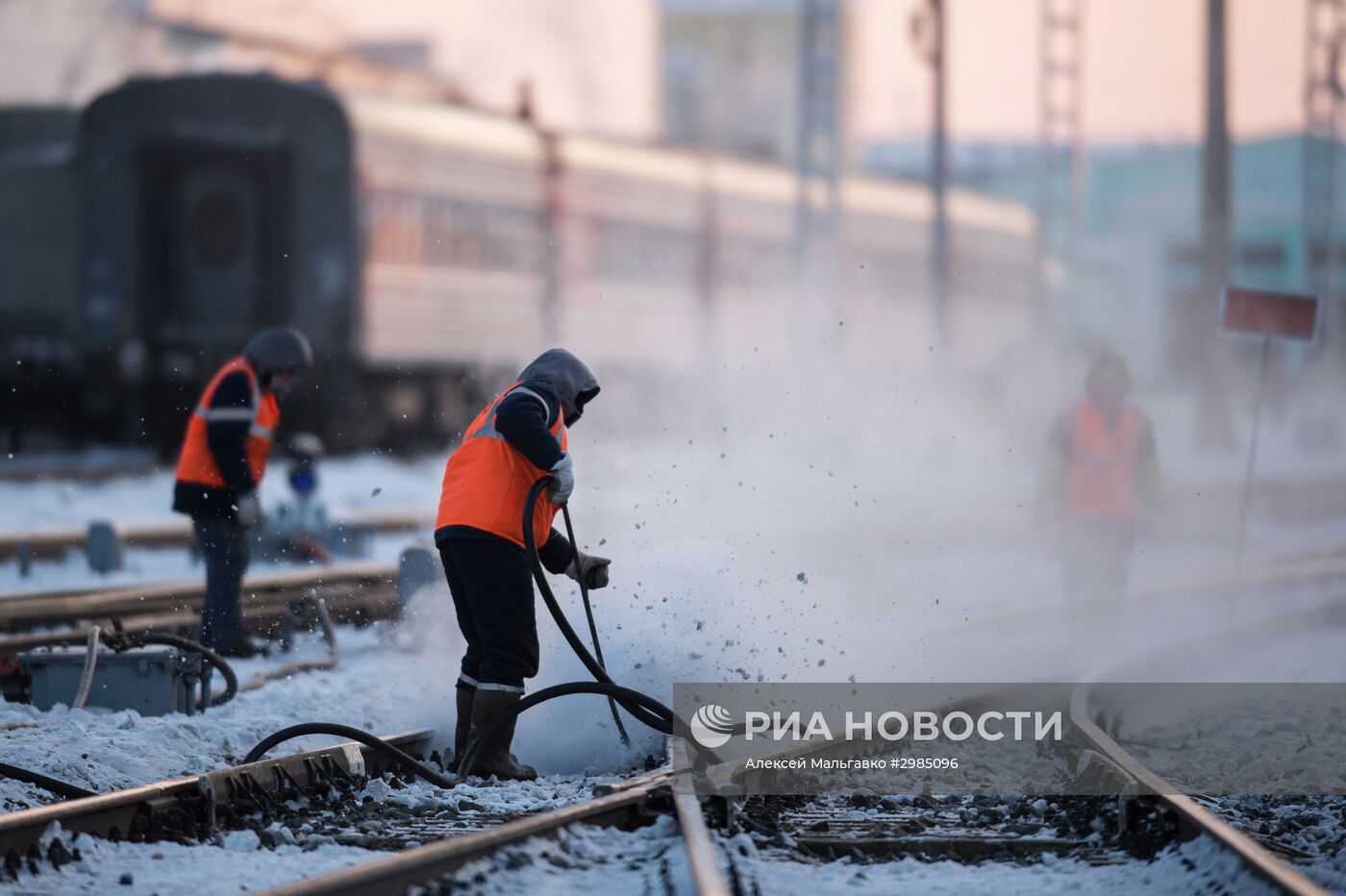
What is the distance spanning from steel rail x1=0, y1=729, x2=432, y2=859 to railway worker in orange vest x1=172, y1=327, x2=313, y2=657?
Answer: 3337 mm

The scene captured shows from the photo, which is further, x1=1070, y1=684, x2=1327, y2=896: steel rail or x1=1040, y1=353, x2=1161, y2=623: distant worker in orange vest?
x1=1040, y1=353, x2=1161, y2=623: distant worker in orange vest

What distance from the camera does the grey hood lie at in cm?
648

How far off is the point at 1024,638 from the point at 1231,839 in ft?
21.1

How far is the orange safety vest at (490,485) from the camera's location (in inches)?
254

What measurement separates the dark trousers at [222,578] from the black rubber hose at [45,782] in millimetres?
3567

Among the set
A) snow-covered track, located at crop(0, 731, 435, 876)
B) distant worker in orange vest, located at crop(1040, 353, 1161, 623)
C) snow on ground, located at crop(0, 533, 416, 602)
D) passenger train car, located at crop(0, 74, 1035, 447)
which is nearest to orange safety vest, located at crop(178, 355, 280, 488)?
snow on ground, located at crop(0, 533, 416, 602)

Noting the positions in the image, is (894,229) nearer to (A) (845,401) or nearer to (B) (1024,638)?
(A) (845,401)

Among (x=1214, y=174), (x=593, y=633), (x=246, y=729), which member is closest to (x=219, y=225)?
(x=1214, y=174)

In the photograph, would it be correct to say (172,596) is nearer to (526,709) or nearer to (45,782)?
(526,709)

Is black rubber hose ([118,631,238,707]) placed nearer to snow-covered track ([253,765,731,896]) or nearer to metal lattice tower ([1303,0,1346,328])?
snow-covered track ([253,765,731,896])

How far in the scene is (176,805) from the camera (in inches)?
218

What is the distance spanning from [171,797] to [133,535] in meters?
9.77

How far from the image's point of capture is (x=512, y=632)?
6.54m

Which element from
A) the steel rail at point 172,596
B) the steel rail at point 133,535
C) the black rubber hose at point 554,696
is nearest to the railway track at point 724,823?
the black rubber hose at point 554,696
